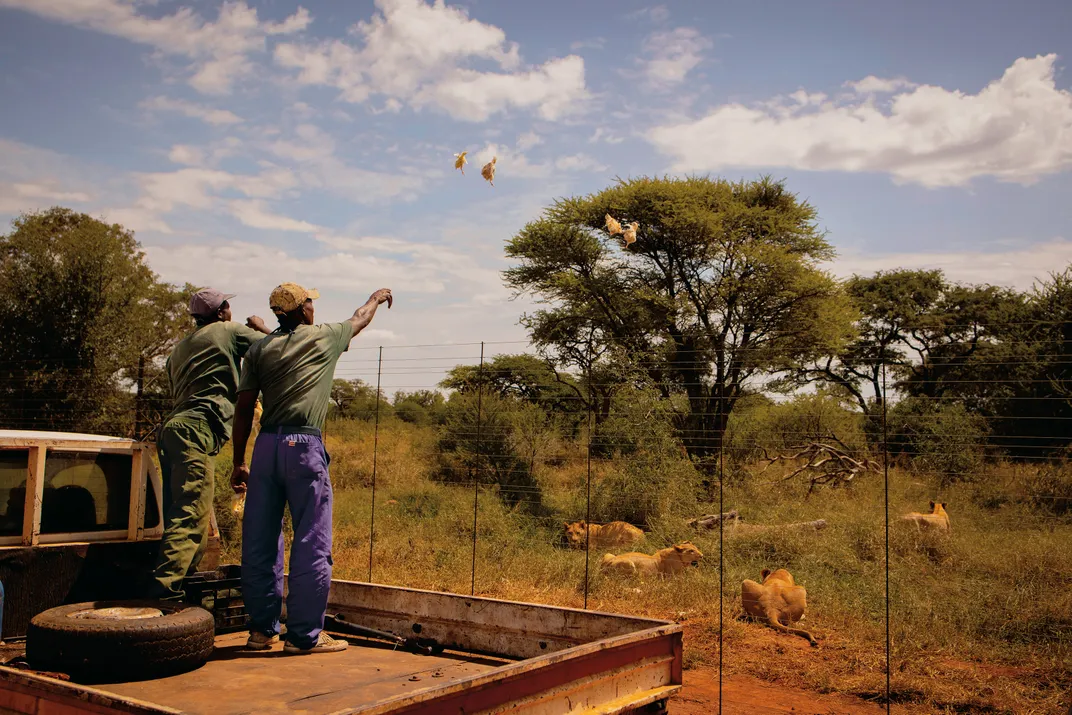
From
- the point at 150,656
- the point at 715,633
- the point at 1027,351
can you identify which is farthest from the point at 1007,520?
the point at 150,656

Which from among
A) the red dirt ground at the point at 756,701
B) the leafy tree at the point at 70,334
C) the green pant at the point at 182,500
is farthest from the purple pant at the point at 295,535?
the leafy tree at the point at 70,334

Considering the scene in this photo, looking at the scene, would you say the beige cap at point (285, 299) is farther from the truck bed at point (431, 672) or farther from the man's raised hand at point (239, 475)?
the truck bed at point (431, 672)

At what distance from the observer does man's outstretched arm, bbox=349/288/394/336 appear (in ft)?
14.1

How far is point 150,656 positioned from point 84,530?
104cm

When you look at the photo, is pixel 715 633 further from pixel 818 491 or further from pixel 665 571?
pixel 818 491

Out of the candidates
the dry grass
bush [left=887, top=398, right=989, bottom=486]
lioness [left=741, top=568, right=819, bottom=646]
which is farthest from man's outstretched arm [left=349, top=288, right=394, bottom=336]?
bush [left=887, top=398, right=989, bottom=486]

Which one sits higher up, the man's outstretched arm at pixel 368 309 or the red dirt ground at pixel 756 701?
the man's outstretched arm at pixel 368 309

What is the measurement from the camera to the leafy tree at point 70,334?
15953 millimetres

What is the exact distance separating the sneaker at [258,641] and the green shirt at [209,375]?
1.01 m

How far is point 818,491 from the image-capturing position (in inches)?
500

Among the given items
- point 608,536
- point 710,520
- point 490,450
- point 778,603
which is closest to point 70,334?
point 490,450

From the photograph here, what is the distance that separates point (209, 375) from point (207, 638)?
1461 mm

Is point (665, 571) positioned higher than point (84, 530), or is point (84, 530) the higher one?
point (84, 530)

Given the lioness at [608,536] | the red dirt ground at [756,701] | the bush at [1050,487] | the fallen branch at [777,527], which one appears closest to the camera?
the red dirt ground at [756,701]
